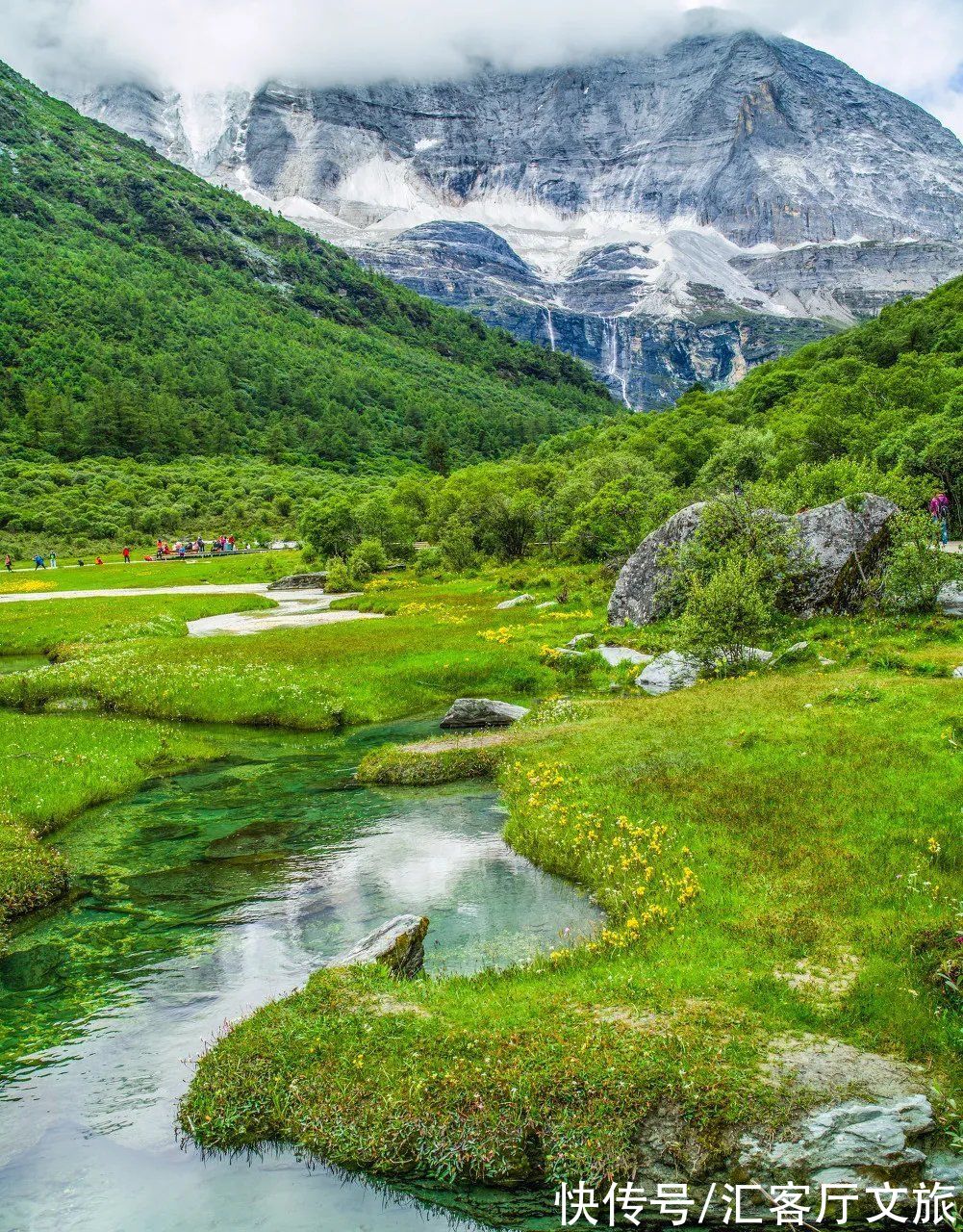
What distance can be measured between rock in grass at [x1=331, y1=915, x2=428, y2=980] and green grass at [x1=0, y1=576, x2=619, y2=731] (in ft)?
62.3

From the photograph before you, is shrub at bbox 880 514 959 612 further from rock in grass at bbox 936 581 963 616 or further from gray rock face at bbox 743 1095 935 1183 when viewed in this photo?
gray rock face at bbox 743 1095 935 1183

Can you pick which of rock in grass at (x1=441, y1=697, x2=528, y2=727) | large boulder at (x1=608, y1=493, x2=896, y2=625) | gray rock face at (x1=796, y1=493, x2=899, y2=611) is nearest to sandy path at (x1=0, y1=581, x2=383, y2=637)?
rock in grass at (x1=441, y1=697, x2=528, y2=727)

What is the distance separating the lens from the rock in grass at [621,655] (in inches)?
1427

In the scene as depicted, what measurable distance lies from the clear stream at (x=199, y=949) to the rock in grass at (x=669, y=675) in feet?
36.6

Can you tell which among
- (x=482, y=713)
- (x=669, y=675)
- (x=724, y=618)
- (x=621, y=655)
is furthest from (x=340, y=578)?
(x=724, y=618)

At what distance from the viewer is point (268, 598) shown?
69.8m

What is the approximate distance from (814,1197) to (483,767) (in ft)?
56.0

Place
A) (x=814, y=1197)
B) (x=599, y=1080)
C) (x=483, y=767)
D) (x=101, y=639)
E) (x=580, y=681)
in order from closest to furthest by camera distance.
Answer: (x=814, y=1197), (x=599, y=1080), (x=483, y=767), (x=580, y=681), (x=101, y=639)

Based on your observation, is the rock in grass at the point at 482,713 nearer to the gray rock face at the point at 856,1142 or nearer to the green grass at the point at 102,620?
the green grass at the point at 102,620

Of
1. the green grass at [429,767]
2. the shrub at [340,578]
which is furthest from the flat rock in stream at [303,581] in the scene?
the green grass at [429,767]

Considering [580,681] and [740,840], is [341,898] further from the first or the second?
[580,681]

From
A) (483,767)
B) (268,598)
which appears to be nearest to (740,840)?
(483,767)

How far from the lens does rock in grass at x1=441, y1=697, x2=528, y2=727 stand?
30.2m

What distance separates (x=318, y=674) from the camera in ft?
123
